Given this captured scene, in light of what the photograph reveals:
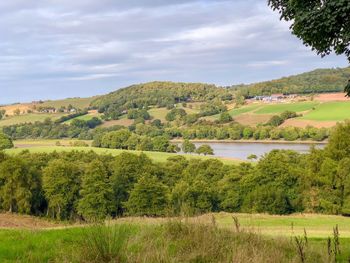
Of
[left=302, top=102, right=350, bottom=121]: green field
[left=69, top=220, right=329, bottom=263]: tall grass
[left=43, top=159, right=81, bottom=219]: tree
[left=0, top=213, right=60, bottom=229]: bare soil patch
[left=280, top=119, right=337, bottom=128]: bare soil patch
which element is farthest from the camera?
[left=302, top=102, right=350, bottom=121]: green field

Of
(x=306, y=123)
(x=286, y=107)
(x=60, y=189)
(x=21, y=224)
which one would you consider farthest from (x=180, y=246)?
(x=286, y=107)

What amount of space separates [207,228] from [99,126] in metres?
180

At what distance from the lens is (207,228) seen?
7.81m

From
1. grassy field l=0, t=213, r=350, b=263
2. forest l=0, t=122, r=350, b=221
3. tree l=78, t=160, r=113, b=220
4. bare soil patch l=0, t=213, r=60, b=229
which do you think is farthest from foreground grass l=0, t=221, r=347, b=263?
tree l=78, t=160, r=113, b=220

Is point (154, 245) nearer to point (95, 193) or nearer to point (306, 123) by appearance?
point (95, 193)

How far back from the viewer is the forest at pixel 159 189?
5038 cm

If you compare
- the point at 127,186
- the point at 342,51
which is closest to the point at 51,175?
the point at 127,186

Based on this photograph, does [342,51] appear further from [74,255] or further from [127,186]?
[127,186]

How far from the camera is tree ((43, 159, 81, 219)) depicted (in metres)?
60.5

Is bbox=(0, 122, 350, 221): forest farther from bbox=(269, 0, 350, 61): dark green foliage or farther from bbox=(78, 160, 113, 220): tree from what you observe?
bbox=(269, 0, 350, 61): dark green foliage

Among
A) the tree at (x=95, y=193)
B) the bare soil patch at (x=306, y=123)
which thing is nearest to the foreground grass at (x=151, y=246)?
the tree at (x=95, y=193)

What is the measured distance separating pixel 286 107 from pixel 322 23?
163 m

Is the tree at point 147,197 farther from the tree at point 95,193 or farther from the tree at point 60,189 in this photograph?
the tree at point 60,189

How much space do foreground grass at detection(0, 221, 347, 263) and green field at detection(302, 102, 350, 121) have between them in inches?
5006
